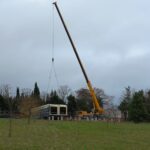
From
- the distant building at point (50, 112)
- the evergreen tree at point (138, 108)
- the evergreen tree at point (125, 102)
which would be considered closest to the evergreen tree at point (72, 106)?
the evergreen tree at point (125, 102)

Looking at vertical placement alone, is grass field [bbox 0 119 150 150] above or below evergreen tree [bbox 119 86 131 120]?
below

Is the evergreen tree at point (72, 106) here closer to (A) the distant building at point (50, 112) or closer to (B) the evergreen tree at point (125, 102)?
(B) the evergreen tree at point (125, 102)

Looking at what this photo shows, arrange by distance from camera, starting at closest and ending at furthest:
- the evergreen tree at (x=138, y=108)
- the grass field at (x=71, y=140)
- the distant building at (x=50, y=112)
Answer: the grass field at (x=71, y=140)
the evergreen tree at (x=138, y=108)
the distant building at (x=50, y=112)

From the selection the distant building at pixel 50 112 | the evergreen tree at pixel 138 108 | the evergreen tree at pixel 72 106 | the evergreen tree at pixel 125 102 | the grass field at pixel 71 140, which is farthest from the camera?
the evergreen tree at pixel 72 106

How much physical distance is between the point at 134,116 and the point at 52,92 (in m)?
48.5

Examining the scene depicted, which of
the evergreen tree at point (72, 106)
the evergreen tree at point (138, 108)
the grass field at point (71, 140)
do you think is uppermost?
the evergreen tree at point (72, 106)

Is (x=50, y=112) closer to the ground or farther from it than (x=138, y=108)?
farther from it

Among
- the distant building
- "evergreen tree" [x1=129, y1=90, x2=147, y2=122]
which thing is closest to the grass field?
"evergreen tree" [x1=129, y1=90, x2=147, y2=122]

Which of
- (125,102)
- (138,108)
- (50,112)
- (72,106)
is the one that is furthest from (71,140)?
(72,106)

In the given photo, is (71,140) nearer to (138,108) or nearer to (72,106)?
(138,108)

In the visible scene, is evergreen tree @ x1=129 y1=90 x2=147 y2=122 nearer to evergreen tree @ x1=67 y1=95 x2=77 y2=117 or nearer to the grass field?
evergreen tree @ x1=67 y1=95 x2=77 y2=117

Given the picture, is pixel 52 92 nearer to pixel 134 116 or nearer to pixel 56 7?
pixel 134 116

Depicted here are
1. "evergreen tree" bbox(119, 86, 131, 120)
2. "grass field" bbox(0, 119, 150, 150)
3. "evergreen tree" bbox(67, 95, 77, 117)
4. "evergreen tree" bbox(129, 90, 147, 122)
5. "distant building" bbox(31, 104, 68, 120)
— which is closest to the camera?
"grass field" bbox(0, 119, 150, 150)

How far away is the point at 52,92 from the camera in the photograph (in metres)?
136
